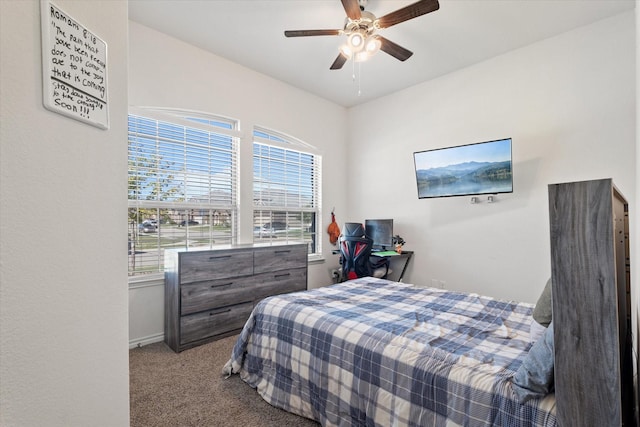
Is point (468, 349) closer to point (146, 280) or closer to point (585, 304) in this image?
point (585, 304)

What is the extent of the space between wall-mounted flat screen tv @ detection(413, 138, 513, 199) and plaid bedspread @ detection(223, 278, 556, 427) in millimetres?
1599

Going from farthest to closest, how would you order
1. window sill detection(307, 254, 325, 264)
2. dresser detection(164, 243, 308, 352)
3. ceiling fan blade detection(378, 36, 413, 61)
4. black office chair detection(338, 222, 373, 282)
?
window sill detection(307, 254, 325, 264)
black office chair detection(338, 222, 373, 282)
dresser detection(164, 243, 308, 352)
ceiling fan blade detection(378, 36, 413, 61)

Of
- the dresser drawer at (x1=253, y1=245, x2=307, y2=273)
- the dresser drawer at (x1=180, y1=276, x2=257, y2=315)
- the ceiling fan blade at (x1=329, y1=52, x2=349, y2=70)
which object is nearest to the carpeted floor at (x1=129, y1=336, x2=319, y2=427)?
the dresser drawer at (x1=180, y1=276, x2=257, y2=315)

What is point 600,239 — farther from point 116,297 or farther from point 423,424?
point 116,297

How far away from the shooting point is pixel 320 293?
2457 millimetres

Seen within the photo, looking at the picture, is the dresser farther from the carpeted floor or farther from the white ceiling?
the white ceiling

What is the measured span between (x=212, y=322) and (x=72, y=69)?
2.72m

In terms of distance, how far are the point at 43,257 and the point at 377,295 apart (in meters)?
2.14

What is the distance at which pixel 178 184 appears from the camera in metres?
3.30

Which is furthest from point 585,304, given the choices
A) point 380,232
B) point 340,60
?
point 380,232

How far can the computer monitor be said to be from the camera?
4297 mm

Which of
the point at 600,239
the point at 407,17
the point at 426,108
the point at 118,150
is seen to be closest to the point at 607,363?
the point at 600,239

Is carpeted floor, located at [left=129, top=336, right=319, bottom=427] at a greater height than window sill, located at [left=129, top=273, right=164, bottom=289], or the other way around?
window sill, located at [left=129, top=273, right=164, bottom=289]

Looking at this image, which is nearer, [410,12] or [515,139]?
[410,12]
